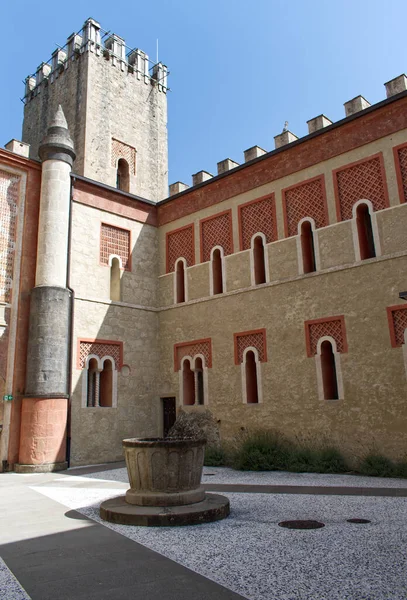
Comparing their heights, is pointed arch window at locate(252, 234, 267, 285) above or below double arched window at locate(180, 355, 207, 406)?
above

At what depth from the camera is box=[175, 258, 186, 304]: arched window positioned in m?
15.6

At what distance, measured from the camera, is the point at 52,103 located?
23125 mm

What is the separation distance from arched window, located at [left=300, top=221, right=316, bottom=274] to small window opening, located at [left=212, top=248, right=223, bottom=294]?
298cm

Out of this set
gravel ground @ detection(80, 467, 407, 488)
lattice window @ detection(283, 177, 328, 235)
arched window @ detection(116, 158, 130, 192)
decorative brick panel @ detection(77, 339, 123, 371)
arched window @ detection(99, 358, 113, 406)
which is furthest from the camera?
arched window @ detection(116, 158, 130, 192)

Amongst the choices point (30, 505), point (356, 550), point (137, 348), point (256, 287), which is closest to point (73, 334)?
point (137, 348)

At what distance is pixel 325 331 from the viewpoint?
11.7m

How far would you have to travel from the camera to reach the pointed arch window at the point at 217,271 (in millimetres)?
14531

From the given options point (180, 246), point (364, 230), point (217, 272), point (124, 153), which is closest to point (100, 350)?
point (217, 272)

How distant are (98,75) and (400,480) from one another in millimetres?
20447

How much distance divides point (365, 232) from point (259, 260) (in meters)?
3.19

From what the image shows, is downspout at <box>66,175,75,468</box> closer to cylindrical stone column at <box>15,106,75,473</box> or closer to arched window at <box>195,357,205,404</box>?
cylindrical stone column at <box>15,106,75,473</box>

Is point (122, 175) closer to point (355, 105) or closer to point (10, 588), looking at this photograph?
point (355, 105)

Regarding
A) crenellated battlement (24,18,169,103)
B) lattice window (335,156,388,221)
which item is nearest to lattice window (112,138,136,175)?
crenellated battlement (24,18,169,103)

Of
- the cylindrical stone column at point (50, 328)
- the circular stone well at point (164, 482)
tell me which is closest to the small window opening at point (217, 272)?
the cylindrical stone column at point (50, 328)
